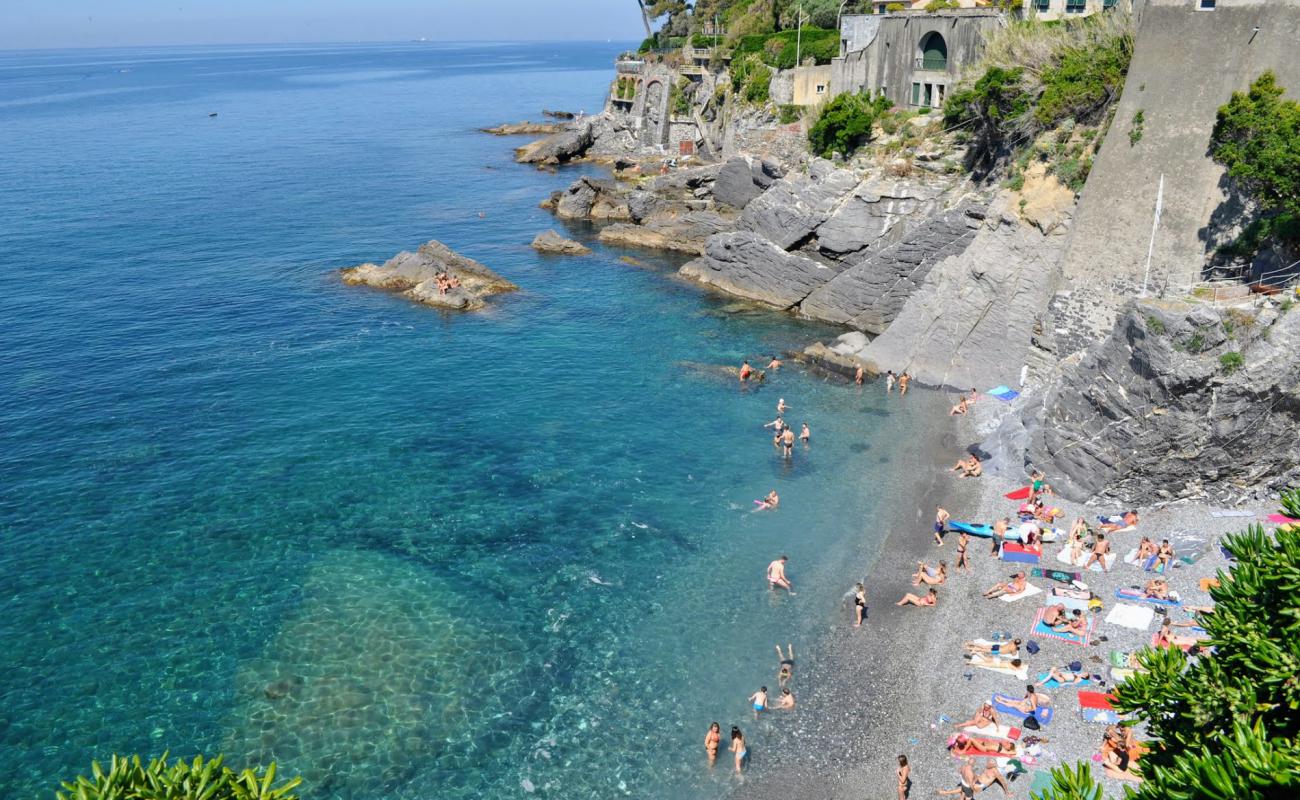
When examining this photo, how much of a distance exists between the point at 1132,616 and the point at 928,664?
5.79 m

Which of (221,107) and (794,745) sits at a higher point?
→ (221,107)

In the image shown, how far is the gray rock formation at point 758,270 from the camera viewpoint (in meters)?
47.8

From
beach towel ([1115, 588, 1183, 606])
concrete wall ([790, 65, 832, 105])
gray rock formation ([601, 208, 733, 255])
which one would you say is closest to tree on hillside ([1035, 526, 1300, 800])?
beach towel ([1115, 588, 1183, 606])

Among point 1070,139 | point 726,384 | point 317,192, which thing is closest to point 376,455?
point 726,384

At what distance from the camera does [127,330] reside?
45.8 meters

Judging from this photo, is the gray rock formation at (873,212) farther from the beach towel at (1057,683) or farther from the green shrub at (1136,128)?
the beach towel at (1057,683)

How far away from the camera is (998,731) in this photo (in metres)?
20.2

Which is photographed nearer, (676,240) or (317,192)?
(676,240)

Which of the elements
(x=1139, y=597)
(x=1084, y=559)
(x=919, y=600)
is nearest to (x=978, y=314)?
(x=1084, y=559)

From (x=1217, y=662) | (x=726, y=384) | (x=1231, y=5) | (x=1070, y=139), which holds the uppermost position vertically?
(x=1231, y=5)

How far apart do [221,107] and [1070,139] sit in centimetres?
15348

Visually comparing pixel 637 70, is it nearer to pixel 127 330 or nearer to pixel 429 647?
pixel 127 330

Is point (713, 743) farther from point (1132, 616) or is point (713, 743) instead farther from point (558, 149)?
point (558, 149)

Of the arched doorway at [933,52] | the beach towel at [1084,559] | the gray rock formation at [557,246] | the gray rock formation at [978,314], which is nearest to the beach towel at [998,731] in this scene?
the beach towel at [1084,559]
